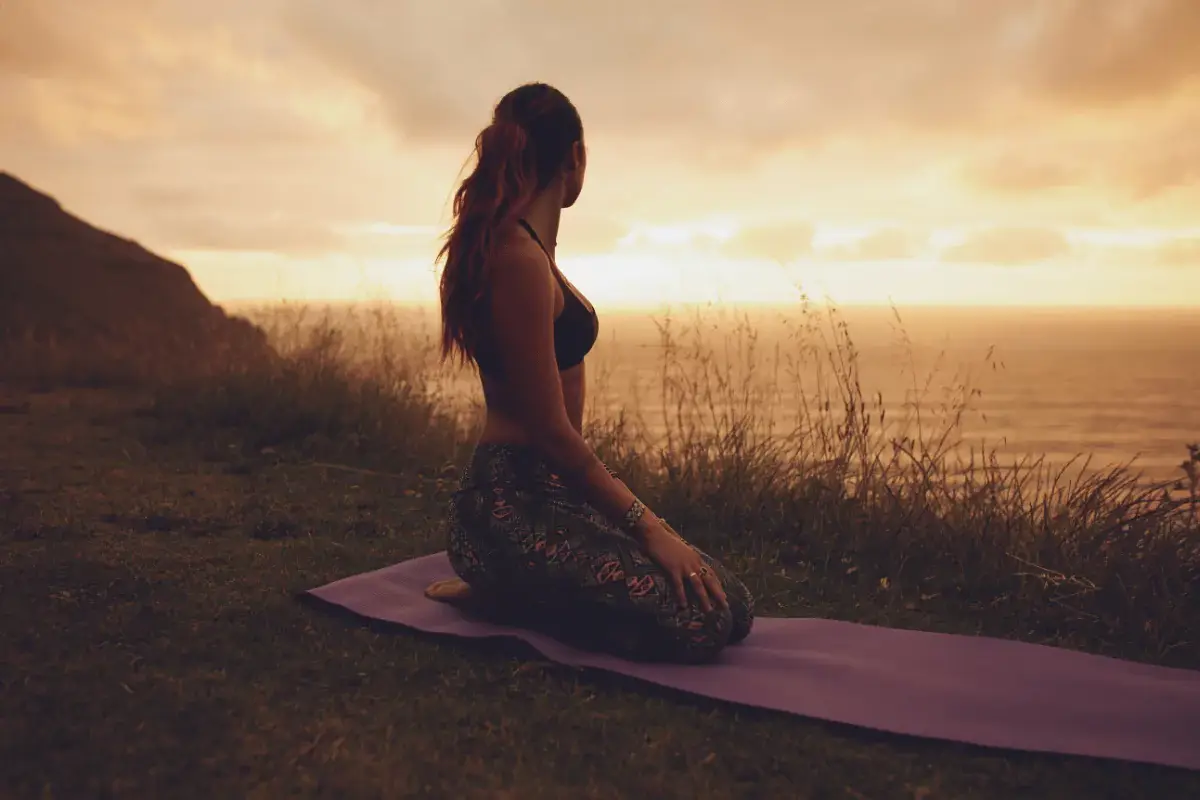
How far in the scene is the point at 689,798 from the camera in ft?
5.84

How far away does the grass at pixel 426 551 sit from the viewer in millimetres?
1878

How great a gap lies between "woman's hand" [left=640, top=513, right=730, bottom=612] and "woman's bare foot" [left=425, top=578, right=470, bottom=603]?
2.27 ft

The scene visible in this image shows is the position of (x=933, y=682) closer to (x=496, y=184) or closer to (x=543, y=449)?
(x=543, y=449)

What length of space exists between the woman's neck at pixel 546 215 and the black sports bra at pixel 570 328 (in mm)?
29

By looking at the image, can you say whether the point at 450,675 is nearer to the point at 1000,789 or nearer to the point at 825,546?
the point at 1000,789

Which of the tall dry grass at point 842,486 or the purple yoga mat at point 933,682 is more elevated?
the tall dry grass at point 842,486

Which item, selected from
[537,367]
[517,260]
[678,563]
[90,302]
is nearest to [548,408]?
[537,367]

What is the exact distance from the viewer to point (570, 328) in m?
2.44

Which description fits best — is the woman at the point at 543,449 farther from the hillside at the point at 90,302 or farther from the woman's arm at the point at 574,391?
the hillside at the point at 90,302

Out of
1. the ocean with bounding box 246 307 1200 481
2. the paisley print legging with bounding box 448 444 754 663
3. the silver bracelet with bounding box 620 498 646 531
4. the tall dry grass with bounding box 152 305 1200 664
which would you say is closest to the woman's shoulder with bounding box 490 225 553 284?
the paisley print legging with bounding box 448 444 754 663

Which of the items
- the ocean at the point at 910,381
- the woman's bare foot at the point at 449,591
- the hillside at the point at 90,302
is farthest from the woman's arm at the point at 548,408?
the hillside at the point at 90,302

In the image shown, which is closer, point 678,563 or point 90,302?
point 678,563

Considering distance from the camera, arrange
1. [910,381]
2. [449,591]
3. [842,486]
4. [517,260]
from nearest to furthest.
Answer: [517,260], [449,591], [842,486], [910,381]

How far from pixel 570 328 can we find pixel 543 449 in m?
0.35
